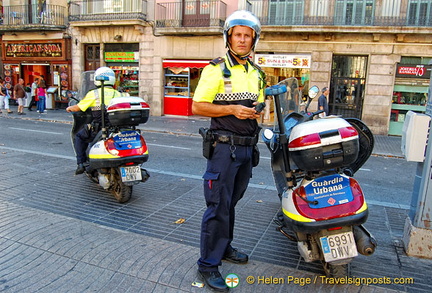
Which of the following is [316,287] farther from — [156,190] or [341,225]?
[156,190]

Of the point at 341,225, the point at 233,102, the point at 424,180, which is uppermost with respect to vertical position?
the point at 233,102

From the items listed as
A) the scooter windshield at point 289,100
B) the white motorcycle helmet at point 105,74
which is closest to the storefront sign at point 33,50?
the white motorcycle helmet at point 105,74

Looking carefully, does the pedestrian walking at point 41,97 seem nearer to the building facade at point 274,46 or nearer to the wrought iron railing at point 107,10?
the building facade at point 274,46

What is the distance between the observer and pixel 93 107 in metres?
5.51

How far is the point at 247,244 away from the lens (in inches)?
152

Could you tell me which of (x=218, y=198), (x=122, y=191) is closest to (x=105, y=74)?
(x=122, y=191)

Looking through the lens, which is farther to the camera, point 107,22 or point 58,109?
point 58,109

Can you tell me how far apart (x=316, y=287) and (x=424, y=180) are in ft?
4.87

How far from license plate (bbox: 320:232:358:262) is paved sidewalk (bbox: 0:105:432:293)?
0.32 m

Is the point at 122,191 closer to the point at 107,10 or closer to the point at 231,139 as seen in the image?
the point at 231,139

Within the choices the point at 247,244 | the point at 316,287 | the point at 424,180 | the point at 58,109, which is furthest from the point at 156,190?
the point at 58,109

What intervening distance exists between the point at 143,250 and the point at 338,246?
6.00 ft

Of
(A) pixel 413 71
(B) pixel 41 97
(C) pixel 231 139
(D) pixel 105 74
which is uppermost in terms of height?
(A) pixel 413 71

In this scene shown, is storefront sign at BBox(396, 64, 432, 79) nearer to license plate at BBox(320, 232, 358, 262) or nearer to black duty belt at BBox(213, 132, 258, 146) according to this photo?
license plate at BBox(320, 232, 358, 262)
